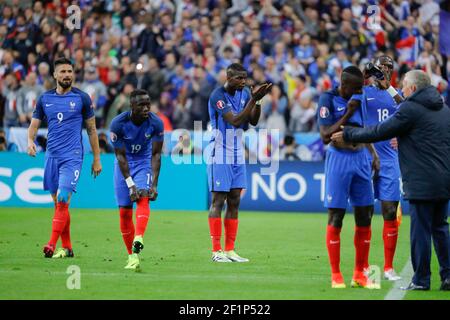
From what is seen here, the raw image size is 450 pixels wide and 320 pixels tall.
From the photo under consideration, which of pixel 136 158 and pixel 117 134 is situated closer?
pixel 117 134

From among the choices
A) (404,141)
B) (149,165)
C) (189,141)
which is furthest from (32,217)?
(404,141)

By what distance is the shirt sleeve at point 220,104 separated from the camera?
14.0 m

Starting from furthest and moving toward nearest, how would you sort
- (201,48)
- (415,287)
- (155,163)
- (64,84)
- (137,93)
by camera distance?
1. (201,48)
2. (64,84)
3. (155,163)
4. (137,93)
5. (415,287)

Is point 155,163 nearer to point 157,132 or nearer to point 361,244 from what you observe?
point 157,132

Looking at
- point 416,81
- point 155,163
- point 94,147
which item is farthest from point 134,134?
point 416,81

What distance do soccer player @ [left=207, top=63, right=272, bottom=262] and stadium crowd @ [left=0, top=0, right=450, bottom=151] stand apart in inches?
386

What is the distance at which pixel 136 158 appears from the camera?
13.0 meters

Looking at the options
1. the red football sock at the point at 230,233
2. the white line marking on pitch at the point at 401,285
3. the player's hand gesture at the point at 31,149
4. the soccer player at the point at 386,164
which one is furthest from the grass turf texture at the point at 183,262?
the player's hand gesture at the point at 31,149

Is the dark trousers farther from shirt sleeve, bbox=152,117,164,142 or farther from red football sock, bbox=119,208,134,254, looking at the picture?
red football sock, bbox=119,208,134,254

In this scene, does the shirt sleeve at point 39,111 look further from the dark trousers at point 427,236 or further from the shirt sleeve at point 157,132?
the dark trousers at point 427,236

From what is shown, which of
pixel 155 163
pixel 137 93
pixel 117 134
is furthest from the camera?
pixel 155 163

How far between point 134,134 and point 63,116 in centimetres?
208

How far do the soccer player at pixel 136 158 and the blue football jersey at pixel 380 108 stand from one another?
2719mm
